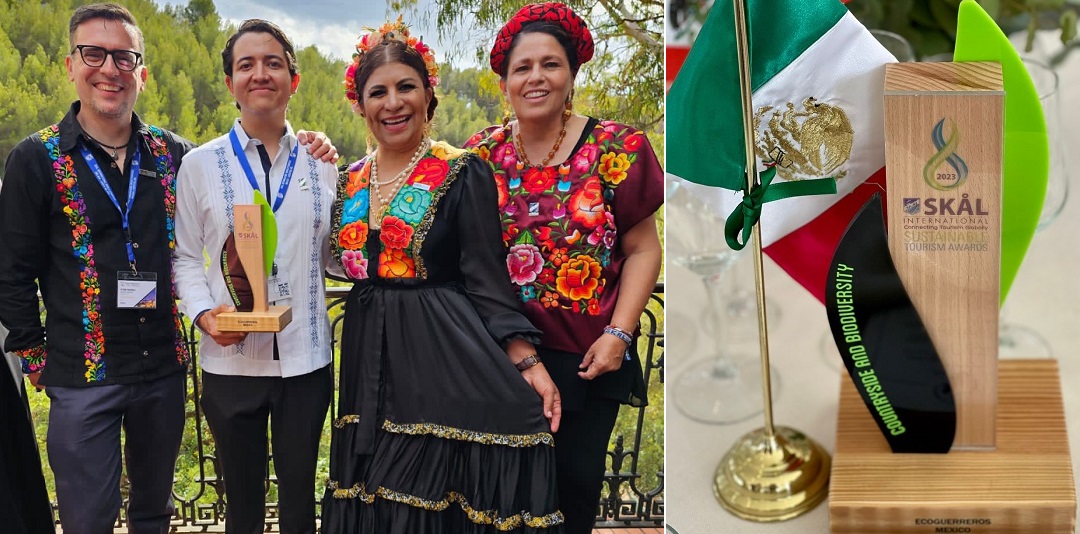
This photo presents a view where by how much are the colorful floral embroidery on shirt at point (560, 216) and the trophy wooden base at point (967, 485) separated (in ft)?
1.39

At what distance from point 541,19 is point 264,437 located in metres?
0.67

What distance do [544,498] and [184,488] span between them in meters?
0.53

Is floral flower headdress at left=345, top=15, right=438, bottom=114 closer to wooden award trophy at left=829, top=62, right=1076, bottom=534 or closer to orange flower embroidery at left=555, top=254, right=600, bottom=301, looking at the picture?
orange flower embroidery at left=555, top=254, right=600, bottom=301

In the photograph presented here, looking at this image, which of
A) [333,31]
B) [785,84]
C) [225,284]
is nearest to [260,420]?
[225,284]

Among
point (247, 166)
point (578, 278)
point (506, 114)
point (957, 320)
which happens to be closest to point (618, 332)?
point (578, 278)

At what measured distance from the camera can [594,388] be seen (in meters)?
1.16

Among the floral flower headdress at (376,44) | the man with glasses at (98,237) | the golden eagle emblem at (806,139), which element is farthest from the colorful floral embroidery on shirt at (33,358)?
the golden eagle emblem at (806,139)

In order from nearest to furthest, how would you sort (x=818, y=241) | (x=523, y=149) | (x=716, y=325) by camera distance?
(x=523, y=149), (x=818, y=241), (x=716, y=325)

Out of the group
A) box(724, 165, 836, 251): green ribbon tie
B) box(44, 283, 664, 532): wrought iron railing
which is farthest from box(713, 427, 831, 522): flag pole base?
box(724, 165, 836, 251): green ribbon tie

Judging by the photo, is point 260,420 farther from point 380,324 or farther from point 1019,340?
point 1019,340

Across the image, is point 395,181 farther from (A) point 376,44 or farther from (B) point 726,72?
(B) point 726,72

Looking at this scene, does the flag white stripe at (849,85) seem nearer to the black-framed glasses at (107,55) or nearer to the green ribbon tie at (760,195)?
the green ribbon tie at (760,195)

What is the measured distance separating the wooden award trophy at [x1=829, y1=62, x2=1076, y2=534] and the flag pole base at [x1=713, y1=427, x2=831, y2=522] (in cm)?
10

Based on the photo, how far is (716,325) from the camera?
165 cm
